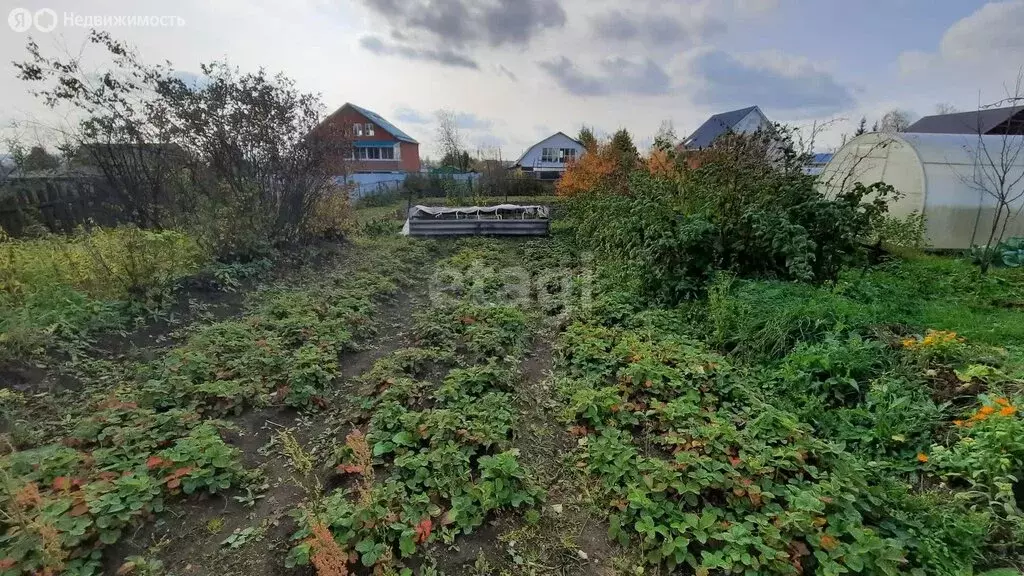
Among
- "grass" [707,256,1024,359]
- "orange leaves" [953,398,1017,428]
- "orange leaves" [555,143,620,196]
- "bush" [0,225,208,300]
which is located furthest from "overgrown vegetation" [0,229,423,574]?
"orange leaves" [555,143,620,196]

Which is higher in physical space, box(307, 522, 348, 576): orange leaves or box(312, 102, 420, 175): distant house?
box(312, 102, 420, 175): distant house

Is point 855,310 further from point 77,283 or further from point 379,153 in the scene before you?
point 379,153

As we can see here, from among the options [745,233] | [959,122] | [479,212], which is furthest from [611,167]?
[959,122]

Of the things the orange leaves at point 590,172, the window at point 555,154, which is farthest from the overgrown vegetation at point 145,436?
the window at point 555,154

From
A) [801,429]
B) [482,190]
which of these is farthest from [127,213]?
[482,190]

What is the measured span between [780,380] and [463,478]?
287 cm

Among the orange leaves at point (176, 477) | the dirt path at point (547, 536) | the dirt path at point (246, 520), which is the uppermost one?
the orange leaves at point (176, 477)

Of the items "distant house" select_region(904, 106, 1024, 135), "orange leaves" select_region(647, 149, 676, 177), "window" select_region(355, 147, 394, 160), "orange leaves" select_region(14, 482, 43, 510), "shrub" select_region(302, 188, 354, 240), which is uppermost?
"window" select_region(355, 147, 394, 160)

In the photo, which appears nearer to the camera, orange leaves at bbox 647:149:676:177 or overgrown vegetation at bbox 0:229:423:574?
overgrown vegetation at bbox 0:229:423:574

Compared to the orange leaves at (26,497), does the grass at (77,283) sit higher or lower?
higher

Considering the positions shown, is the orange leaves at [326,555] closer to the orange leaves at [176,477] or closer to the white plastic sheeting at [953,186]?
the orange leaves at [176,477]

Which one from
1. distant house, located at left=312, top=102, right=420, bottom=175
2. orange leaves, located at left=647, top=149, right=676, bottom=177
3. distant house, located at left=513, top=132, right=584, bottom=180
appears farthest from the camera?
distant house, located at left=513, top=132, right=584, bottom=180

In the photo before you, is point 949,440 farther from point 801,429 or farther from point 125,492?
point 125,492

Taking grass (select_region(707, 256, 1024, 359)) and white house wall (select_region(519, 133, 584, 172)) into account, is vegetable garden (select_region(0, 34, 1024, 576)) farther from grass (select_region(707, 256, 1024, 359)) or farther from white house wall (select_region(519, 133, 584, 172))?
white house wall (select_region(519, 133, 584, 172))
